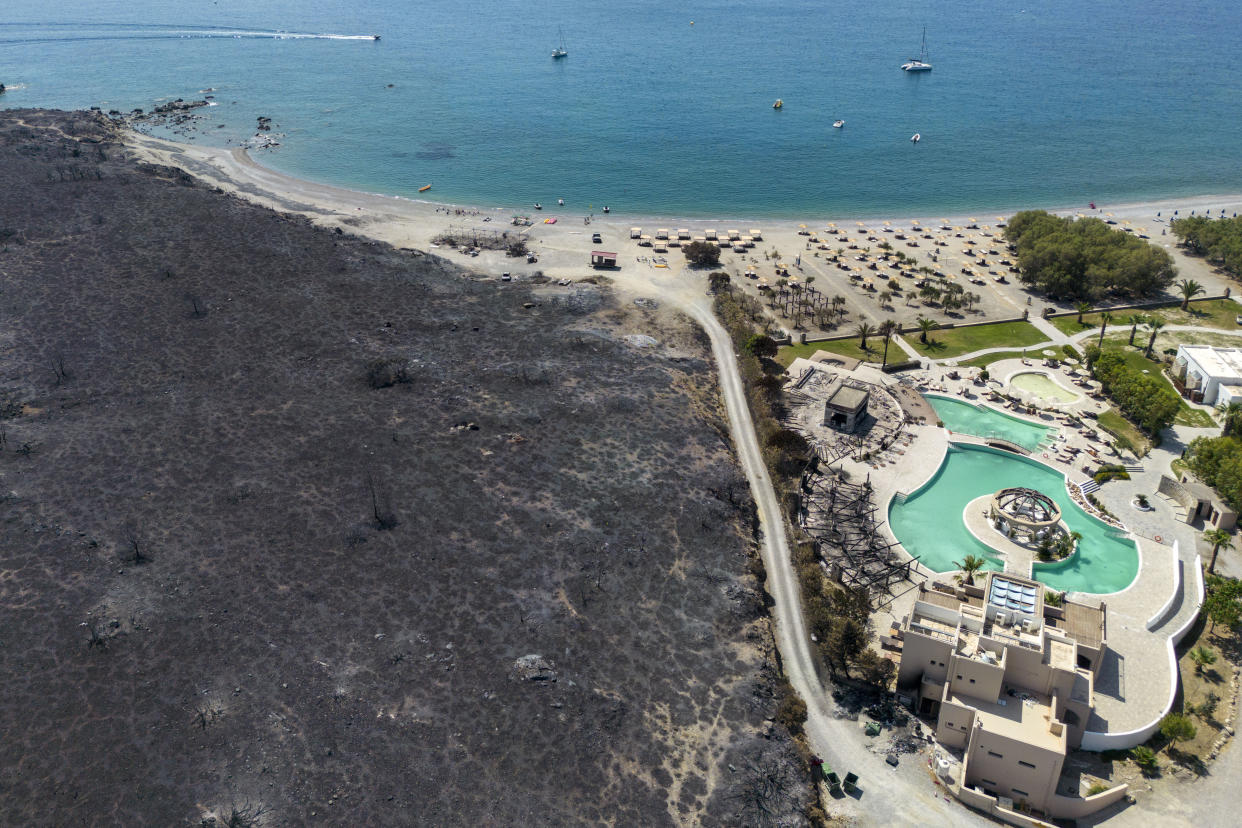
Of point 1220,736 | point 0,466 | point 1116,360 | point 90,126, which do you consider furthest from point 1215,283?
point 90,126

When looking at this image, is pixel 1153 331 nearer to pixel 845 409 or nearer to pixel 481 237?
pixel 845 409

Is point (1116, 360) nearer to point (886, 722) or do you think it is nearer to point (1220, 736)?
point (1220, 736)

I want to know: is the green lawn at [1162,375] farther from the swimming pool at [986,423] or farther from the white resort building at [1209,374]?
the swimming pool at [986,423]

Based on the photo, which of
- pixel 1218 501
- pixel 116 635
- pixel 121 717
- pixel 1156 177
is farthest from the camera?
pixel 1156 177

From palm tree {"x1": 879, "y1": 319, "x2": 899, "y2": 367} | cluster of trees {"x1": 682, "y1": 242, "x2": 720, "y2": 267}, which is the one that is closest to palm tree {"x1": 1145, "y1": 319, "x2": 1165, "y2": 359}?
palm tree {"x1": 879, "y1": 319, "x2": 899, "y2": 367}

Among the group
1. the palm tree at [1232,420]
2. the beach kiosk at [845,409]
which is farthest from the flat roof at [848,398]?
the palm tree at [1232,420]

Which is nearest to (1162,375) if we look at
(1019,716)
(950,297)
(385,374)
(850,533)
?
(950,297)

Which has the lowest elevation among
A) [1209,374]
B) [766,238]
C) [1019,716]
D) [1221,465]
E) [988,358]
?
[1019,716]

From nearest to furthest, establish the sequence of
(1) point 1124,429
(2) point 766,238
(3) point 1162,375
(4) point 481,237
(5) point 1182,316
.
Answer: (1) point 1124,429, (3) point 1162,375, (5) point 1182,316, (4) point 481,237, (2) point 766,238
